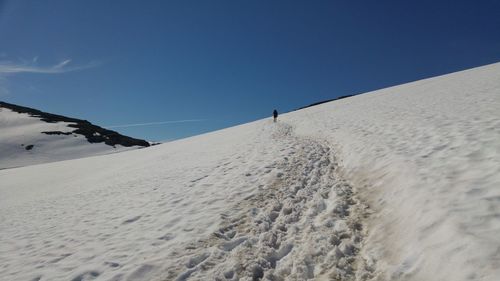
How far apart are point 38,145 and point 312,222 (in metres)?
76.4

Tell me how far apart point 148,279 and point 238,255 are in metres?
1.84

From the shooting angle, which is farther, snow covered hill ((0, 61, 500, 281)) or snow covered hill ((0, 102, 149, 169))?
snow covered hill ((0, 102, 149, 169))

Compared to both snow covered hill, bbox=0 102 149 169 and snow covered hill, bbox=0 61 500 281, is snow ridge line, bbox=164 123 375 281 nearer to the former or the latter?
snow covered hill, bbox=0 61 500 281

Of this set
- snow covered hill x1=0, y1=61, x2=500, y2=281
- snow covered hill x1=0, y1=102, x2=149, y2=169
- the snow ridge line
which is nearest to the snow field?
snow covered hill x1=0, y1=61, x2=500, y2=281

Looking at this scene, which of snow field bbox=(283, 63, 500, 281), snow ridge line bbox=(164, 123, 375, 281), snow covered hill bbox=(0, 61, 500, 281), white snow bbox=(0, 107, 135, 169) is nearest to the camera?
snow field bbox=(283, 63, 500, 281)

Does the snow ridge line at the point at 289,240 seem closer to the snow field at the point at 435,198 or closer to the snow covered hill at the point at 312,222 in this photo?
the snow covered hill at the point at 312,222

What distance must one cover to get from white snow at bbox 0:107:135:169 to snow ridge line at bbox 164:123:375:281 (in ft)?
214

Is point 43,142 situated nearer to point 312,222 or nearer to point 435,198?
point 312,222

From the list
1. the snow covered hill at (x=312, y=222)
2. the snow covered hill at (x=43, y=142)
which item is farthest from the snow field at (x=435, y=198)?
the snow covered hill at (x=43, y=142)

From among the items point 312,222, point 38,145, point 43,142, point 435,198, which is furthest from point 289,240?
point 43,142

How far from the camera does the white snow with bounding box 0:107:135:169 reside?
6117 centimetres

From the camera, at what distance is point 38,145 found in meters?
66.2

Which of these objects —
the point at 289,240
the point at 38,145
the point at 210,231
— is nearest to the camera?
the point at 289,240

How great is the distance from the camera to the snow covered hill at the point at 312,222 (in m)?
4.95
